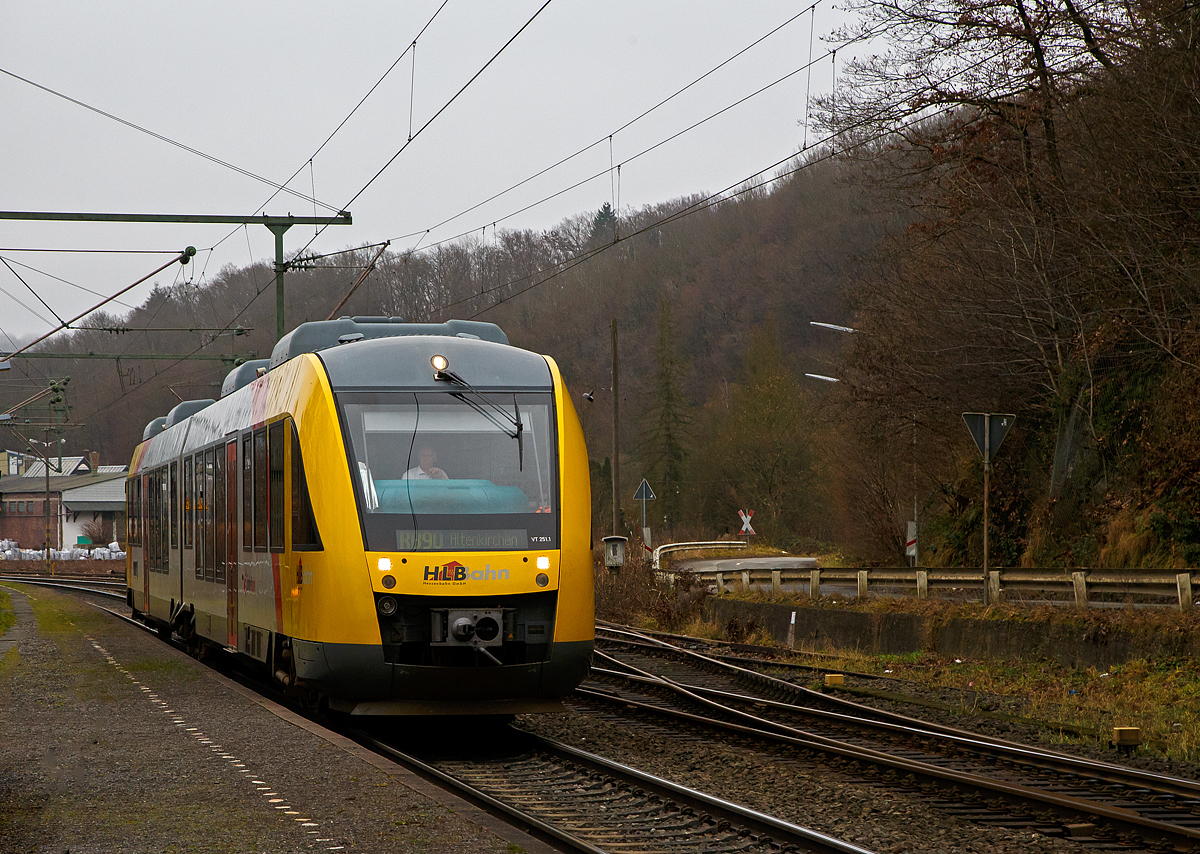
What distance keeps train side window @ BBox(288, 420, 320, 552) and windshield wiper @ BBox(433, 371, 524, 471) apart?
53.3 inches

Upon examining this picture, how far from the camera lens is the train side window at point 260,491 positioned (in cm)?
1256

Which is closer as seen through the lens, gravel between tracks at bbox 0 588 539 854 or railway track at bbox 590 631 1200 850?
gravel between tracks at bbox 0 588 539 854

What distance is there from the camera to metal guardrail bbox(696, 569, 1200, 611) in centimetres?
1612

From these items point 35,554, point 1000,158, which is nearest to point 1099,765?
point 1000,158

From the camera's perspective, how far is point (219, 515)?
49.9ft

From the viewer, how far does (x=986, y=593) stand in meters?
18.8

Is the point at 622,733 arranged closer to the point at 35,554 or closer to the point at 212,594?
the point at 212,594

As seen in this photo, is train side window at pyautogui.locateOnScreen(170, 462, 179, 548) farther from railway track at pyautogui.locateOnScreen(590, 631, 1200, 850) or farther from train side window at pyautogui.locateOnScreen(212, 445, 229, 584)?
railway track at pyautogui.locateOnScreen(590, 631, 1200, 850)

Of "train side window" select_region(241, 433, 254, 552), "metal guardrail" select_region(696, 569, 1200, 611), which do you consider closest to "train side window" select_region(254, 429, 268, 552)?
"train side window" select_region(241, 433, 254, 552)

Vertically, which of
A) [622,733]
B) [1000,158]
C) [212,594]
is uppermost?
[1000,158]

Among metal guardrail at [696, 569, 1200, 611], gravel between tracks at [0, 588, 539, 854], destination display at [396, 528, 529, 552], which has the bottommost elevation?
gravel between tracks at [0, 588, 539, 854]

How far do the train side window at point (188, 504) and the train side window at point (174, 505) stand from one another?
92 centimetres

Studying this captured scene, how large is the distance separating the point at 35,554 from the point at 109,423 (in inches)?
440

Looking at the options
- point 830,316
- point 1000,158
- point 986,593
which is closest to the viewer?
point 986,593
